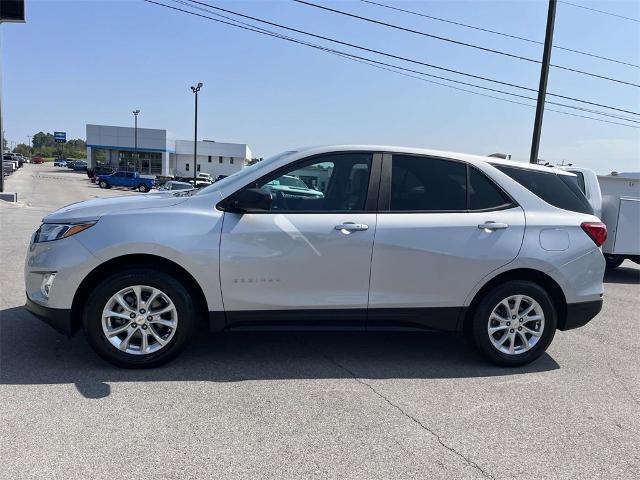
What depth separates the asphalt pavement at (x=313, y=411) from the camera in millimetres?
2869

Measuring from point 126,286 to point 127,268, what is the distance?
0.48 ft

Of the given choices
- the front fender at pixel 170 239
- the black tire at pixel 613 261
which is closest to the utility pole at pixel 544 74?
the black tire at pixel 613 261

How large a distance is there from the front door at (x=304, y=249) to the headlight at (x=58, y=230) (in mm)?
1091

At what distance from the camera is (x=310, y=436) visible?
3.17m

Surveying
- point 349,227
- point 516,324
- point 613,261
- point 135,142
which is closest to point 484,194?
point 516,324

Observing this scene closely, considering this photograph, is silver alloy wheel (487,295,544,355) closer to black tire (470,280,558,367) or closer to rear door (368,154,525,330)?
black tire (470,280,558,367)

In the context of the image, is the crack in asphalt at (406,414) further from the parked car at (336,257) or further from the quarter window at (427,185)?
the quarter window at (427,185)

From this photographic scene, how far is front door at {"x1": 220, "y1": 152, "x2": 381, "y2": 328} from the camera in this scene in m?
3.99

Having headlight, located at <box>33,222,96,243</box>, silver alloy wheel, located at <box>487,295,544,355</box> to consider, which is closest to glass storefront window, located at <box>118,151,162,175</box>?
headlight, located at <box>33,222,96,243</box>

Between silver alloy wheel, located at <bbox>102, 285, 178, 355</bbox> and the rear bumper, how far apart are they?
11.1 feet

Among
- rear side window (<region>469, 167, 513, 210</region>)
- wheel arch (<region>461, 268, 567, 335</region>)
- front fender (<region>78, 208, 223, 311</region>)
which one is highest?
rear side window (<region>469, 167, 513, 210</region>)

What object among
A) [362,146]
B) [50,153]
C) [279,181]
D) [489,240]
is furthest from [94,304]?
[50,153]

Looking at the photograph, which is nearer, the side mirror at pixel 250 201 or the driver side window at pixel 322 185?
the side mirror at pixel 250 201

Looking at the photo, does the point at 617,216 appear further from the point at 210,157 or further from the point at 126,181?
the point at 210,157
